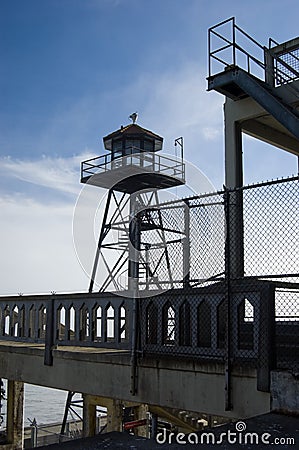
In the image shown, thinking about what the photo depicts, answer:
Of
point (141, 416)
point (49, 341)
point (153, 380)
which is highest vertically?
point (49, 341)

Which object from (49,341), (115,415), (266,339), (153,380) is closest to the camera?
(266,339)

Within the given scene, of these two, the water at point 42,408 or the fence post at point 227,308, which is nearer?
the fence post at point 227,308

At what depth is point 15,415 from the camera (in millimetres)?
19594

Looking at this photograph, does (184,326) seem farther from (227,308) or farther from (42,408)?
(42,408)

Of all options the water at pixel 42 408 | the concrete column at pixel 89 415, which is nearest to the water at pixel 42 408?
the water at pixel 42 408

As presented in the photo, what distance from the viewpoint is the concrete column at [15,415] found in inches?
744

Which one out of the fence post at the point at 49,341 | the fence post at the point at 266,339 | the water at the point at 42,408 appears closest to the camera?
the fence post at the point at 266,339

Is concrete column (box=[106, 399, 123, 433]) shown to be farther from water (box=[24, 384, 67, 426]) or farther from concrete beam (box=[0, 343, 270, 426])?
water (box=[24, 384, 67, 426])

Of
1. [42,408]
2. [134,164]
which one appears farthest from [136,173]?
[42,408]

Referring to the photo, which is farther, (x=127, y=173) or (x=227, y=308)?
(x=127, y=173)

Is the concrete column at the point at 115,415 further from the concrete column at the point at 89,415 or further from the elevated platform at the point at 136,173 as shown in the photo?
the elevated platform at the point at 136,173

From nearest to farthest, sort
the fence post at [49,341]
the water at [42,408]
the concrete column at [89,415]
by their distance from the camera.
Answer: the fence post at [49,341]
the concrete column at [89,415]
the water at [42,408]

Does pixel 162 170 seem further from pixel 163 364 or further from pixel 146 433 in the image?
pixel 163 364

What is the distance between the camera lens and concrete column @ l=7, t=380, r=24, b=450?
18.9 m
